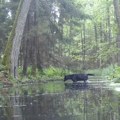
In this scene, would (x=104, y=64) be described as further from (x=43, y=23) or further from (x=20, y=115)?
(x=20, y=115)

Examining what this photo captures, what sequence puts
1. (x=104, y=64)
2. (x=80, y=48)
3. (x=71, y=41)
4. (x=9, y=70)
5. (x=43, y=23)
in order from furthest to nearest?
(x=80, y=48) → (x=104, y=64) → (x=71, y=41) → (x=43, y=23) → (x=9, y=70)

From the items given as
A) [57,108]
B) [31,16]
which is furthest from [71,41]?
[57,108]

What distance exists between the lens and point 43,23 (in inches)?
1020

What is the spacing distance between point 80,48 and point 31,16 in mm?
37754

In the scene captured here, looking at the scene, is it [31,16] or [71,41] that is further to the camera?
[71,41]

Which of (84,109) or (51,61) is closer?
(84,109)

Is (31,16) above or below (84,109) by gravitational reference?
above

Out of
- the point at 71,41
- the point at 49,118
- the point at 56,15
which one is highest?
the point at 56,15

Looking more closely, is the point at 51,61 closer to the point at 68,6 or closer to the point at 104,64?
the point at 68,6

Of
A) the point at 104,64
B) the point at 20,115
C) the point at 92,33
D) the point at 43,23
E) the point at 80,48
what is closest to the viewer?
the point at 20,115

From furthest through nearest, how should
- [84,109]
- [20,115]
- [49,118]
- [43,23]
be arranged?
[43,23], [84,109], [20,115], [49,118]

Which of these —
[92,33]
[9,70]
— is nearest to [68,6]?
[9,70]

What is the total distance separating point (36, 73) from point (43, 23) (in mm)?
4051

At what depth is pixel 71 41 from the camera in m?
29.7
